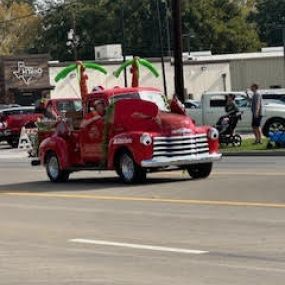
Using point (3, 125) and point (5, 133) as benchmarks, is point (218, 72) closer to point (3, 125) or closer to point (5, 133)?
point (3, 125)

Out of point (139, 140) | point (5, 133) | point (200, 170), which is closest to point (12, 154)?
point (5, 133)

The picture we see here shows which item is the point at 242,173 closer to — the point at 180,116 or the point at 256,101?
the point at 180,116

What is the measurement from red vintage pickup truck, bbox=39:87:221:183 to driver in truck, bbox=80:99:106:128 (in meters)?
0.06

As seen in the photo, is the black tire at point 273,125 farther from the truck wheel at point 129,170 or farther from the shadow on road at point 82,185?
the truck wheel at point 129,170

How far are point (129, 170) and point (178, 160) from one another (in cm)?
104

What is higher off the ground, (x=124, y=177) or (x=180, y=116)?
(x=180, y=116)

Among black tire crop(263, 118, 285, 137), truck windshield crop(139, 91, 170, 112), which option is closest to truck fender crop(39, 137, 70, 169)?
truck windshield crop(139, 91, 170, 112)

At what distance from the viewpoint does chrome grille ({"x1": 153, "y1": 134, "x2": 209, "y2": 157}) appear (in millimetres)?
17281

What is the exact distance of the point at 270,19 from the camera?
10856cm

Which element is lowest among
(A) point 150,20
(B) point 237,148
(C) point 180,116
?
(B) point 237,148

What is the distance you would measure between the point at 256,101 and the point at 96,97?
10.1m

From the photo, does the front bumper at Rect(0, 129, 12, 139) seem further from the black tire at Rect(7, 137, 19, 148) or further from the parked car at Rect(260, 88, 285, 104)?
the parked car at Rect(260, 88, 285, 104)

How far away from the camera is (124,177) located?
1777 centimetres

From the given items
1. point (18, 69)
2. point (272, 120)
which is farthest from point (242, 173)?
point (18, 69)
